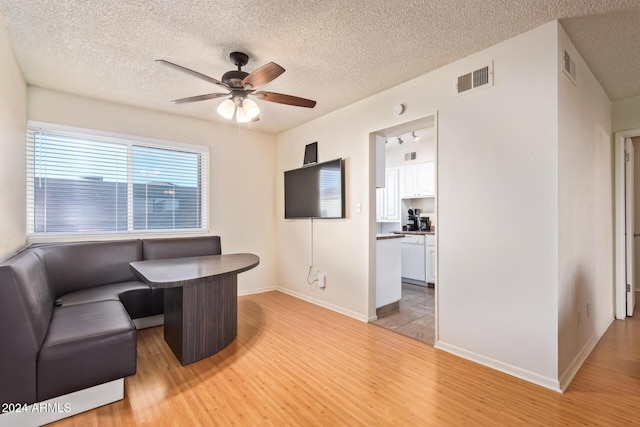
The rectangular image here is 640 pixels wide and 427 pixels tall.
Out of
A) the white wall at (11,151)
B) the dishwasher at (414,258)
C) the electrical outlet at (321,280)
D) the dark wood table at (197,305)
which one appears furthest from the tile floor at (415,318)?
the white wall at (11,151)

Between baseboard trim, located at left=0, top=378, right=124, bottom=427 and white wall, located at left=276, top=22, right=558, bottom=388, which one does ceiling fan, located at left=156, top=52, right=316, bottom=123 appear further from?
baseboard trim, located at left=0, top=378, right=124, bottom=427

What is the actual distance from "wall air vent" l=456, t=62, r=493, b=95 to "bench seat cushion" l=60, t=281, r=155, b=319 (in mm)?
3507

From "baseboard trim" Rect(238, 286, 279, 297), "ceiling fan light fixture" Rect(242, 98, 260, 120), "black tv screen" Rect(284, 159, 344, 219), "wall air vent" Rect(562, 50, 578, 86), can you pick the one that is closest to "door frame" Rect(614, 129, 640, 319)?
"wall air vent" Rect(562, 50, 578, 86)

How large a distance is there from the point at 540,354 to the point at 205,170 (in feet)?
14.1

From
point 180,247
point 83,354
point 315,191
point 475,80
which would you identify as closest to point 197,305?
point 83,354

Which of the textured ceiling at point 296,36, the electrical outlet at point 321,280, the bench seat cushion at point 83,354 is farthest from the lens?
the electrical outlet at point 321,280

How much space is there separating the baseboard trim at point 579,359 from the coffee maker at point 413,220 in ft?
9.98

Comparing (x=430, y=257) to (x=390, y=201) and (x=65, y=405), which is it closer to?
(x=390, y=201)

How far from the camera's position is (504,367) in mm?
2326

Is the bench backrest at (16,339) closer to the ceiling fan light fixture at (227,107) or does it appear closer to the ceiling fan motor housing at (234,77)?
the ceiling fan light fixture at (227,107)

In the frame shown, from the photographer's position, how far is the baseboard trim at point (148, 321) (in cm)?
329

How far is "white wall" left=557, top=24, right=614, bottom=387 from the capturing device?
7.16ft

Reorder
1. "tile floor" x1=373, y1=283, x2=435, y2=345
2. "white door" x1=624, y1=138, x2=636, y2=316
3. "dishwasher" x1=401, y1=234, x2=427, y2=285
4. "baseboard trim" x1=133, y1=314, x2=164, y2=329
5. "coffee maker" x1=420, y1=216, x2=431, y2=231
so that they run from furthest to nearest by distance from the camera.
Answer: "coffee maker" x1=420, y1=216, x2=431, y2=231 < "dishwasher" x1=401, y1=234, x2=427, y2=285 < "white door" x1=624, y1=138, x2=636, y2=316 < "baseboard trim" x1=133, y1=314, x2=164, y2=329 < "tile floor" x1=373, y1=283, x2=435, y2=345

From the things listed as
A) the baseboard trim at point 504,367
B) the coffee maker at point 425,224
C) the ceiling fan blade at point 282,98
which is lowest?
the baseboard trim at point 504,367
